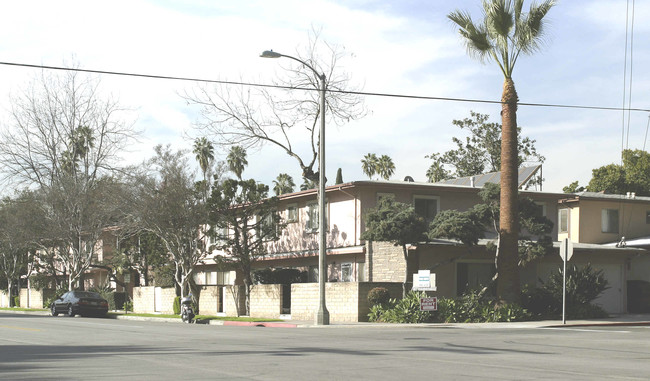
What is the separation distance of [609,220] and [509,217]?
1399cm

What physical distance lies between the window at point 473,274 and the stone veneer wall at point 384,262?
124 inches

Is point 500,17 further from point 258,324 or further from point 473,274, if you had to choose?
point 258,324

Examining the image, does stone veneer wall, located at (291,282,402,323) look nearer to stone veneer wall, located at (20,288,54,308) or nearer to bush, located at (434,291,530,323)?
bush, located at (434,291,530,323)

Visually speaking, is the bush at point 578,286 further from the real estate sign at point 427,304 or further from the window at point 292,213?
the window at point 292,213

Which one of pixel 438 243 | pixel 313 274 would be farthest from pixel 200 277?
pixel 438 243

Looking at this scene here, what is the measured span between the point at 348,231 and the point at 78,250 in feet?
73.6

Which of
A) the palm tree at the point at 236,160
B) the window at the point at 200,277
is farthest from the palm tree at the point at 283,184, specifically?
the window at the point at 200,277

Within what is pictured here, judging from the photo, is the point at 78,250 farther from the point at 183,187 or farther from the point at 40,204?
the point at 183,187

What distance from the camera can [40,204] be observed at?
5091cm

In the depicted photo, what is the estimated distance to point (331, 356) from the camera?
14852mm

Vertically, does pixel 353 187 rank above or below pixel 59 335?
above

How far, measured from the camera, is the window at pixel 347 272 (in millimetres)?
36334

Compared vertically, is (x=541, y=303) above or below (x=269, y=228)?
below

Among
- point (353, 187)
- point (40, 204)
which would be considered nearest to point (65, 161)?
point (40, 204)
